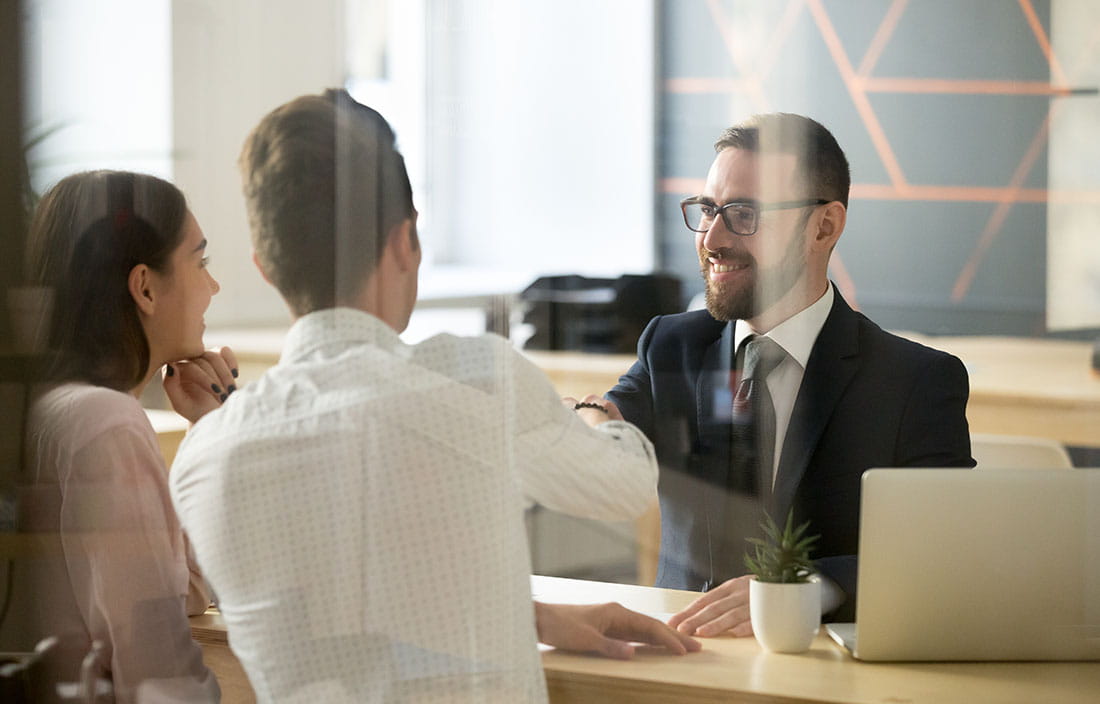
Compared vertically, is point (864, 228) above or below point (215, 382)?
above

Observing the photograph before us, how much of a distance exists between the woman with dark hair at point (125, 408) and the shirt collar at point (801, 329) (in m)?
0.69

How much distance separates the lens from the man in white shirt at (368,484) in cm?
140

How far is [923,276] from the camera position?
156 centimetres

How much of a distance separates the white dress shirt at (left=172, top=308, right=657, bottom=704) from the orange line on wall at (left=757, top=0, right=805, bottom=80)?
19.0 inches

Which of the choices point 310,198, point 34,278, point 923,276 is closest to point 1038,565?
point 923,276

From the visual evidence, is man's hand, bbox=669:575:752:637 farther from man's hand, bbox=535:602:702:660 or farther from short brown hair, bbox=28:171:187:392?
short brown hair, bbox=28:171:187:392

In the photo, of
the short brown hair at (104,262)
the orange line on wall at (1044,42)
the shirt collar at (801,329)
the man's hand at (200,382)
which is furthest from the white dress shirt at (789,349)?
the short brown hair at (104,262)

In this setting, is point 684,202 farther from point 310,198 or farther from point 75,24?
point 75,24

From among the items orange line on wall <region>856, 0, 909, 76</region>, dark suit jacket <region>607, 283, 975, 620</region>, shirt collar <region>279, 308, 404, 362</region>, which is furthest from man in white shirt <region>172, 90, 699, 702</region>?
orange line on wall <region>856, 0, 909, 76</region>

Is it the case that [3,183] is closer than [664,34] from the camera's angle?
No

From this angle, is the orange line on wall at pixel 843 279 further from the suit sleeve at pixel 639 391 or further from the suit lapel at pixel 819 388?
the suit sleeve at pixel 639 391

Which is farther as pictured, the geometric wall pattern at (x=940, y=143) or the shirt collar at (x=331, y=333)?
the geometric wall pattern at (x=940, y=143)

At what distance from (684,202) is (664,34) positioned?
0.74 feet

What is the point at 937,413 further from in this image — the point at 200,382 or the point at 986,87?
the point at 200,382
